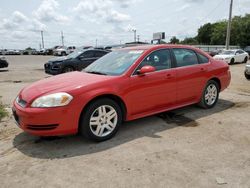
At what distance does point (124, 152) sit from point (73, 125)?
87 cm

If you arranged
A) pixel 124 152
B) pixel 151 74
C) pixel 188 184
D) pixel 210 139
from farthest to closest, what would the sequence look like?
pixel 151 74, pixel 210 139, pixel 124 152, pixel 188 184

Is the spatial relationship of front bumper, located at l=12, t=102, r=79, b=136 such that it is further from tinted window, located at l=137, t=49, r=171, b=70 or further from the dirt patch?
the dirt patch

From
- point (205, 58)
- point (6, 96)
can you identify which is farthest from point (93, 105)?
point (6, 96)

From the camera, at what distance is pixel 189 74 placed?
219 inches

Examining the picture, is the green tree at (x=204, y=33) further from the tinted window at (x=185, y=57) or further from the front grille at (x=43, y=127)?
the front grille at (x=43, y=127)

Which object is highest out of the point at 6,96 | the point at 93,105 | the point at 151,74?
the point at 151,74

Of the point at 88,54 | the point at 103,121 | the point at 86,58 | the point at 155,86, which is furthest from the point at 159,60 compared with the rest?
the point at 88,54

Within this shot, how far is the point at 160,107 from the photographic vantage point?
5.12 meters

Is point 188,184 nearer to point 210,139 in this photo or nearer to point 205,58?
point 210,139

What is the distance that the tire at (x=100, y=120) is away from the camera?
4133 mm

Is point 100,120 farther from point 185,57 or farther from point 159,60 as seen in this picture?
point 185,57

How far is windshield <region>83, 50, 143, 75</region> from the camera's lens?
4812mm

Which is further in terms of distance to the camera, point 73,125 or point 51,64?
point 51,64

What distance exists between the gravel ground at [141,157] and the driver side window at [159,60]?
1110 mm
